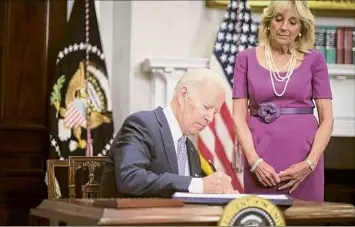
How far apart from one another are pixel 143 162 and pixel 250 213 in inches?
23.0

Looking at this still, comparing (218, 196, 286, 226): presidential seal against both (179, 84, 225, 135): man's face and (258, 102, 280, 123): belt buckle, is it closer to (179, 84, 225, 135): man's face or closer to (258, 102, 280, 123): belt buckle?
(179, 84, 225, 135): man's face

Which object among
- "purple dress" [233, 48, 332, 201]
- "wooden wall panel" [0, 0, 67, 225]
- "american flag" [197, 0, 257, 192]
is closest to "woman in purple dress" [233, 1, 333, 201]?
"purple dress" [233, 48, 332, 201]

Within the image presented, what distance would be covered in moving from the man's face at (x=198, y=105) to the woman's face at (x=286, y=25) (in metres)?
1.02

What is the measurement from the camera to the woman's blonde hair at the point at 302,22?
3.47m

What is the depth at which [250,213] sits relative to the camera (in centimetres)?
192

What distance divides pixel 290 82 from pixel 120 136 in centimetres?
121

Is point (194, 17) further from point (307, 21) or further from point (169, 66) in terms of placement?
point (307, 21)

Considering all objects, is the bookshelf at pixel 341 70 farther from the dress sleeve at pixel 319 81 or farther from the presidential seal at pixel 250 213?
the presidential seal at pixel 250 213

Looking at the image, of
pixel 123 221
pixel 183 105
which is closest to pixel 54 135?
pixel 183 105

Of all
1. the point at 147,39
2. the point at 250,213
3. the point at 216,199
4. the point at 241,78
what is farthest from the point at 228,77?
the point at 250,213

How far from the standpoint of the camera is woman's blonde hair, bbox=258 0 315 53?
137 inches

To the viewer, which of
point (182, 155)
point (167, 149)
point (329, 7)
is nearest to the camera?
point (167, 149)

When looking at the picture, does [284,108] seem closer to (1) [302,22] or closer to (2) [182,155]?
(1) [302,22]

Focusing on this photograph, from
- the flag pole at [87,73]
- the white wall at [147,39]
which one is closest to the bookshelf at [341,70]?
the white wall at [147,39]
